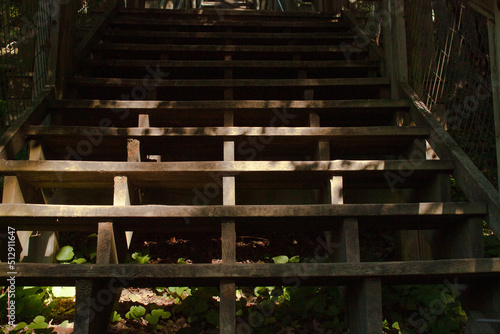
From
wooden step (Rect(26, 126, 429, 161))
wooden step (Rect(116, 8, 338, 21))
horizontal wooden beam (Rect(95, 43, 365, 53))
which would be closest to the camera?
wooden step (Rect(26, 126, 429, 161))

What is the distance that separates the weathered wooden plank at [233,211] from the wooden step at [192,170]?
0.24 metres

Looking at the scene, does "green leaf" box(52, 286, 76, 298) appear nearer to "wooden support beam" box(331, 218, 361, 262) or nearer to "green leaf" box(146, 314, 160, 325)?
"green leaf" box(146, 314, 160, 325)

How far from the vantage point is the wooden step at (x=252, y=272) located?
179cm

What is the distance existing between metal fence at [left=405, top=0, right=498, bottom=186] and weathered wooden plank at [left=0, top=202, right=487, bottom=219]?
0.57 metres

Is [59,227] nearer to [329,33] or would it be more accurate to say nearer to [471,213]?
[471,213]

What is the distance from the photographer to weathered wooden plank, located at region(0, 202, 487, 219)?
1.95 m

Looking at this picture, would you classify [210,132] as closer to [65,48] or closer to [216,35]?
[65,48]

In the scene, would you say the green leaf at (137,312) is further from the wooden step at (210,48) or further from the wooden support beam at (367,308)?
the wooden step at (210,48)

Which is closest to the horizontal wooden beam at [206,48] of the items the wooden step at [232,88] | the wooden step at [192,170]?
the wooden step at [232,88]

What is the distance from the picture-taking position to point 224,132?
7.83 feet

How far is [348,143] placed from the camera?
2545mm

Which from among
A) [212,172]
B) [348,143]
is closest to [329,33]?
[348,143]

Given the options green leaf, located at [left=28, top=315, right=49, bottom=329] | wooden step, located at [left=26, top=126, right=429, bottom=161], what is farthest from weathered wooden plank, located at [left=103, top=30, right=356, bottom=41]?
green leaf, located at [left=28, top=315, right=49, bottom=329]

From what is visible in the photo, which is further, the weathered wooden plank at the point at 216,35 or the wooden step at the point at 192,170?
the weathered wooden plank at the point at 216,35
